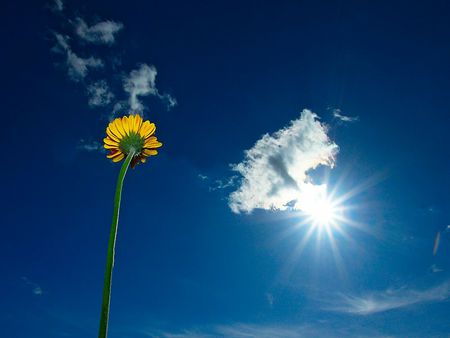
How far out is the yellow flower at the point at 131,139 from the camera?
322 cm

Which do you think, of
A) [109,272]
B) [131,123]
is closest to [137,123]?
[131,123]

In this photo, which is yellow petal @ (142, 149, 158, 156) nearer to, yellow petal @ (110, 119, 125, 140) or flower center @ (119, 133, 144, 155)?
flower center @ (119, 133, 144, 155)

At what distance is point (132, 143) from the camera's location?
10.5 feet

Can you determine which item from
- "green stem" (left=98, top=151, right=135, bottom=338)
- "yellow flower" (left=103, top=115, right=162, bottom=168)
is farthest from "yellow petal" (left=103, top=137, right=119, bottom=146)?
"green stem" (left=98, top=151, right=135, bottom=338)

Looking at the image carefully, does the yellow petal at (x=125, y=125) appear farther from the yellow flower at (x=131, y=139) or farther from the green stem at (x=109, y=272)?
the green stem at (x=109, y=272)

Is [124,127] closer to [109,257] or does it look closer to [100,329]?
[109,257]

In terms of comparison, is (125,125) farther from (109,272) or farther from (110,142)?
(109,272)

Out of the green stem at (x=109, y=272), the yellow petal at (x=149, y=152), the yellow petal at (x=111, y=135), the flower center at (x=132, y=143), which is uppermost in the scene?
the yellow petal at (x=111, y=135)

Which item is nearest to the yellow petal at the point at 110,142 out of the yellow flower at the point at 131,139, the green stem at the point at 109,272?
the yellow flower at the point at 131,139

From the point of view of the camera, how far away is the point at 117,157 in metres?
3.44

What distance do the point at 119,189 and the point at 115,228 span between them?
280mm

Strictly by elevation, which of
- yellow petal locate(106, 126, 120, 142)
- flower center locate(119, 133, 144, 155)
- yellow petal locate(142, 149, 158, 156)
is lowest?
flower center locate(119, 133, 144, 155)

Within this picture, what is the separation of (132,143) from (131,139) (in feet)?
0.12

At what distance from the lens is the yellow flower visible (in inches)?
127
